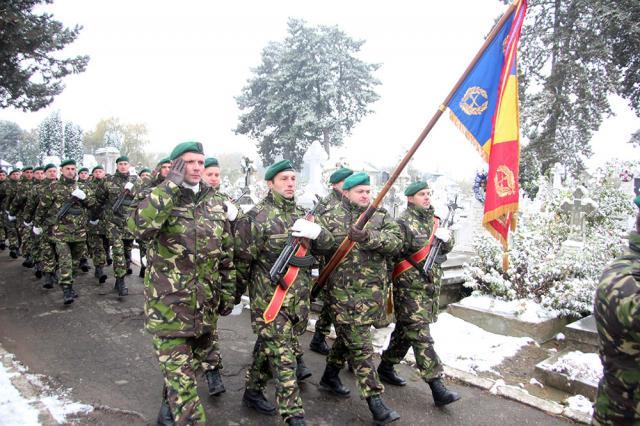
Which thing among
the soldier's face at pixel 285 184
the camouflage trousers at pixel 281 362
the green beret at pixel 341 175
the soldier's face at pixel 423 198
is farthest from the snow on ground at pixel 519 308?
the soldier's face at pixel 285 184

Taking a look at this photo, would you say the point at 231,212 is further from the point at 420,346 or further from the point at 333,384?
the point at 420,346

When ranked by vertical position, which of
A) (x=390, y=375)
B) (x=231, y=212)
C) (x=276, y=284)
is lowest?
(x=390, y=375)

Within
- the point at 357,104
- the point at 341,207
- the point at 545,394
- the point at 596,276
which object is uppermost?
the point at 357,104

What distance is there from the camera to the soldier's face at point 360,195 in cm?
412

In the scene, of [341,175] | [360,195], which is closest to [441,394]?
[360,195]

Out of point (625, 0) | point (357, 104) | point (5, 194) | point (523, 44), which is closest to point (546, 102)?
point (523, 44)

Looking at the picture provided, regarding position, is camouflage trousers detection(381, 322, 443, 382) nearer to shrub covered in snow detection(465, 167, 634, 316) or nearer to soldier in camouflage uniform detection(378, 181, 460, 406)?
soldier in camouflage uniform detection(378, 181, 460, 406)

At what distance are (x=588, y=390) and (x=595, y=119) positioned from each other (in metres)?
20.7

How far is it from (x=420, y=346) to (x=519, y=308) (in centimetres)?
302

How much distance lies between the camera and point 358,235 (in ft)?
12.0

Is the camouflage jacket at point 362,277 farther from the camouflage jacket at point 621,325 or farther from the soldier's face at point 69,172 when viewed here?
the soldier's face at point 69,172

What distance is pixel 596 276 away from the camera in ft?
24.1

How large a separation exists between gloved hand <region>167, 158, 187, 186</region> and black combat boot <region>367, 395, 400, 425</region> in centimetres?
232

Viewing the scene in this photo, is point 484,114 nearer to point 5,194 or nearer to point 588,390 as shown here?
point 588,390
